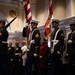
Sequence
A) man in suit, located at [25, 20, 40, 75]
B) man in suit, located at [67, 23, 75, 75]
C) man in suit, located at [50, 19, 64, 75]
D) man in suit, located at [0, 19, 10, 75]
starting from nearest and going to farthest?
man in suit, located at [67, 23, 75, 75] → man in suit, located at [0, 19, 10, 75] → man in suit, located at [50, 19, 64, 75] → man in suit, located at [25, 20, 40, 75]

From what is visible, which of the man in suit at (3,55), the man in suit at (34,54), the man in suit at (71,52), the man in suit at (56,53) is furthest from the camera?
the man in suit at (34,54)

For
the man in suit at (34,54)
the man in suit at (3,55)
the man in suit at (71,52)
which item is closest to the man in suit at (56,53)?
the man in suit at (71,52)

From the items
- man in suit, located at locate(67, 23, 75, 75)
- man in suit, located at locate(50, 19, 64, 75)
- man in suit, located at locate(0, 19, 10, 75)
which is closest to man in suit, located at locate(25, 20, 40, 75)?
man in suit, located at locate(50, 19, 64, 75)

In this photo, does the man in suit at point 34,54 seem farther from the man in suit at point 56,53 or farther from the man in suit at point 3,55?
the man in suit at point 3,55

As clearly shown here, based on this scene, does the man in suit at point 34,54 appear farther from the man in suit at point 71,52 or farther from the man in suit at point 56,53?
the man in suit at point 71,52

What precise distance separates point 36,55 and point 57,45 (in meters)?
0.68

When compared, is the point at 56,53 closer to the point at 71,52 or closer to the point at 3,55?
the point at 71,52

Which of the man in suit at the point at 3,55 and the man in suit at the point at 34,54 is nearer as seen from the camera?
the man in suit at the point at 3,55

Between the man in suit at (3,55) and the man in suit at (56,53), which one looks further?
the man in suit at (56,53)

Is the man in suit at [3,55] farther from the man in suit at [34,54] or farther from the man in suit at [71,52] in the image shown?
the man in suit at [71,52]

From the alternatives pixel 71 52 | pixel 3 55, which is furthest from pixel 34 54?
pixel 71 52

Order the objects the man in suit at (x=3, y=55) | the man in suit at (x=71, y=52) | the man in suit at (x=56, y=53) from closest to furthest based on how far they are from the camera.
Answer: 1. the man in suit at (x=71, y=52)
2. the man in suit at (x=3, y=55)
3. the man in suit at (x=56, y=53)

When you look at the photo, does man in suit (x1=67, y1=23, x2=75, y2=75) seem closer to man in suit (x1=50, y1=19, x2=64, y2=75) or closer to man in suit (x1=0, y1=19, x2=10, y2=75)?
man in suit (x1=50, y1=19, x2=64, y2=75)

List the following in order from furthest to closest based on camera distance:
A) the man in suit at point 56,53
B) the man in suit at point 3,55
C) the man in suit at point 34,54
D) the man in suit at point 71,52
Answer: the man in suit at point 34,54, the man in suit at point 56,53, the man in suit at point 3,55, the man in suit at point 71,52
